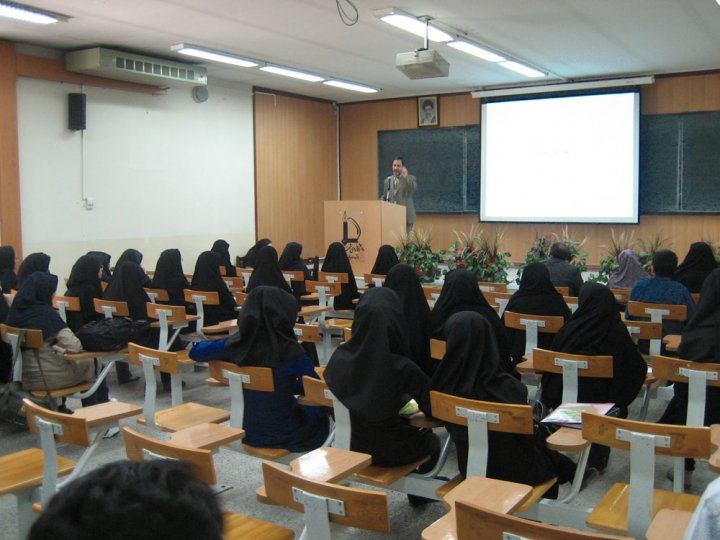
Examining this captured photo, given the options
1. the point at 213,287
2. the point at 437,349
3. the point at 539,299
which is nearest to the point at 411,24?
the point at 213,287

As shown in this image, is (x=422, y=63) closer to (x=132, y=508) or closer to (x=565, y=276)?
(x=565, y=276)

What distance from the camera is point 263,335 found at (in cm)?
379

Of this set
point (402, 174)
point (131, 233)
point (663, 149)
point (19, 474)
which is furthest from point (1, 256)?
point (663, 149)

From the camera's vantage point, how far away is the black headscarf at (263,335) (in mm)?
3727

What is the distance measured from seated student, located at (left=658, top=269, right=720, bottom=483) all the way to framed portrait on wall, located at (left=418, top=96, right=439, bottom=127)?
9793 mm

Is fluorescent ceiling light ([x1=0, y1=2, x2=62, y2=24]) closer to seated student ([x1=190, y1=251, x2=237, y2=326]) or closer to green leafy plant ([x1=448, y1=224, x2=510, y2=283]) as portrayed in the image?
seated student ([x1=190, y1=251, x2=237, y2=326])

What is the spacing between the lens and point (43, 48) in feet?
29.9

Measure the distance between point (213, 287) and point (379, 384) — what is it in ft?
12.3

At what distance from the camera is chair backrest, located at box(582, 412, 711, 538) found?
248 cm

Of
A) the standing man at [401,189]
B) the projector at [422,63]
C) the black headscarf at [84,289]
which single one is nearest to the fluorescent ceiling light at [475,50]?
the projector at [422,63]

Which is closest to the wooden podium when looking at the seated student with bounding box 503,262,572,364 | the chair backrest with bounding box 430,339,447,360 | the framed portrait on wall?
the framed portrait on wall

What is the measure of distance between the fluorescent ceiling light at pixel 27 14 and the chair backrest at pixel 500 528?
7030mm

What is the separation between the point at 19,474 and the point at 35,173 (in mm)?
6911

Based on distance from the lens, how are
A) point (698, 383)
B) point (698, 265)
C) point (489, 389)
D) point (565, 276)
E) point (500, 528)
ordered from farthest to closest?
point (565, 276), point (698, 265), point (698, 383), point (489, 389), point (500, 528)
